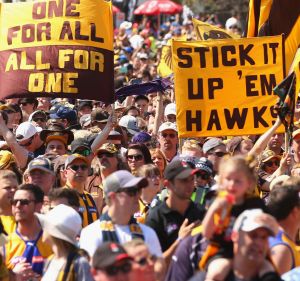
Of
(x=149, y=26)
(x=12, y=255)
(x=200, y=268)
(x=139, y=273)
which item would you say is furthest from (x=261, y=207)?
(x=149, y=26)

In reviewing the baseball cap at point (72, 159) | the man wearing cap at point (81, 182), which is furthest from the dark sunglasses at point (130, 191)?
the baseball cap at point (72, 159)

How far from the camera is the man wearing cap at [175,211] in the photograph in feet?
28.7

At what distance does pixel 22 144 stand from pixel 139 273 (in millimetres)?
6319

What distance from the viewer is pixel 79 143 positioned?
11.9 meters

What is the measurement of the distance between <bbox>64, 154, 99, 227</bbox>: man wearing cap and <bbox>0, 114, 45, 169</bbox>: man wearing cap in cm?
139

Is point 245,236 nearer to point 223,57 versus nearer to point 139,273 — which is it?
point 139,273

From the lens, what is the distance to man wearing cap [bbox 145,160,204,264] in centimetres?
874

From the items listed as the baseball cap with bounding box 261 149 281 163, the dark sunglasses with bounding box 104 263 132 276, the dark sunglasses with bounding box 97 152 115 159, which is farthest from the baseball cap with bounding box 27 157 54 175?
the dark sunglasses with bounding box 104 263 132 276

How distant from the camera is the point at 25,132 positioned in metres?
12.9

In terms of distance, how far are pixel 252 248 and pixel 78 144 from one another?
5220 millimetres

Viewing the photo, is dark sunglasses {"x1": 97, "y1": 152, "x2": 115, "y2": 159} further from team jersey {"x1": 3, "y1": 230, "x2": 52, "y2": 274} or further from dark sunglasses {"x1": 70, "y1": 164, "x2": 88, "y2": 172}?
team jersey {"x1": 3, "y1": 230, "x2": 52, "y2": 274}

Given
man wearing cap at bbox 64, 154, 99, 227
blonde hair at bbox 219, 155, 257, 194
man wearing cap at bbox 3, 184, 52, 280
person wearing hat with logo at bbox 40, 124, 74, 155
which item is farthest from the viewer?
person wearing hat with logo at bbox 40, 124, 74, 155

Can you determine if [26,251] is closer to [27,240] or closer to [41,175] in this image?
[27,240]

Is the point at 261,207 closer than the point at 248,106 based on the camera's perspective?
Yes
